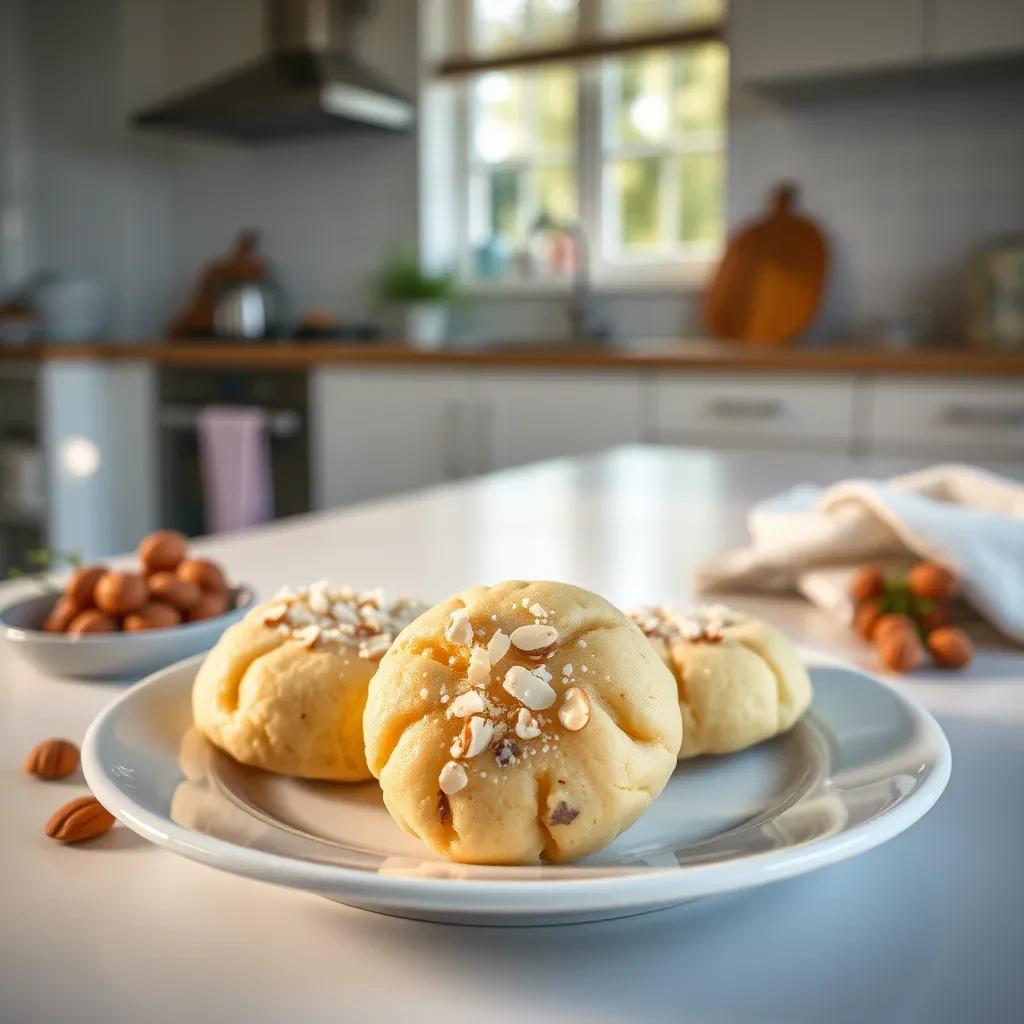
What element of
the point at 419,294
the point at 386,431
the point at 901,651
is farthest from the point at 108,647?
the point at 419,294

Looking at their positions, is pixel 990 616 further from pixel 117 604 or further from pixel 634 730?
pixel 117 604

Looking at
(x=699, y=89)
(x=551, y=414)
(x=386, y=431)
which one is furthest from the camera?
(x=699, y=89)

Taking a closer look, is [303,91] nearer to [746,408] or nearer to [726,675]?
Result: [746,408]

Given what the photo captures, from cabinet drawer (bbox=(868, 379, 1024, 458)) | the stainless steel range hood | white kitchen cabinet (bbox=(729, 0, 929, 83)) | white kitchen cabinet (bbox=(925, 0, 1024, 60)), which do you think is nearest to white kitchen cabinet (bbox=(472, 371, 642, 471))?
cabinet drawer (bbox=(868, 379, 1024, 458))

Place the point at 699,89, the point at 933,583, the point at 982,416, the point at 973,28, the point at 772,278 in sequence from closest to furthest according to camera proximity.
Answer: the point at 933,583 < the point at 982,416 < the point at 973,28 < the point at 772,278 < the point at 699,89

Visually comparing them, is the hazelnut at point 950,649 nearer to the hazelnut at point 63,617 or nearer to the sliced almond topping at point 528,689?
the sliced almond topping at point 528,689

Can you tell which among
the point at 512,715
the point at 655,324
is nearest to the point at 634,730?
the point at 512,715

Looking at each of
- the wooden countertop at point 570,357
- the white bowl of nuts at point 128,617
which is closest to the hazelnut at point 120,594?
the white bowl of nuts at point 128,617
